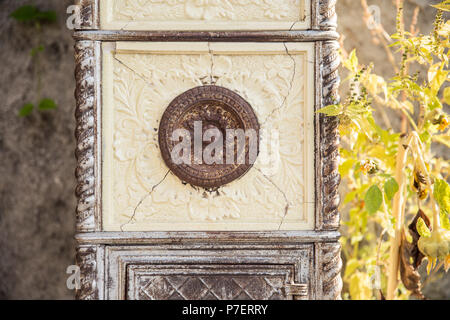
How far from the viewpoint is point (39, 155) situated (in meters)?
1.89

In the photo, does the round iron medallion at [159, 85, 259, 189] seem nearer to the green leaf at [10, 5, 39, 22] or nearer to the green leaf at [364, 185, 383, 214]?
the green leaf at [364, 185, 383, 214]

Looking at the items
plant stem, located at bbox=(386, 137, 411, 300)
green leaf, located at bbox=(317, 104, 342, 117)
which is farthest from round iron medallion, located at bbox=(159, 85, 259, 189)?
plant stem, located at bbox=(386, 137, 411, 300)

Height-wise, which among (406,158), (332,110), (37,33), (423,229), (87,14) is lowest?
(423,229)

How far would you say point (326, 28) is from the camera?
1.31 meters

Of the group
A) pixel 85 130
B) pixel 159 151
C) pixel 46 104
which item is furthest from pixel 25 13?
pixel 159 151

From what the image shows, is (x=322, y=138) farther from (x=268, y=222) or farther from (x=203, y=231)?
(x=203, y=231)

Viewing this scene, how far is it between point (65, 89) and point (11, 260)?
0.81 meters

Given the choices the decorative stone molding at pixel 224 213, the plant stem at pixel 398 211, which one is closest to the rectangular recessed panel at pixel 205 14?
the decorative stone molding at pixel 224 213

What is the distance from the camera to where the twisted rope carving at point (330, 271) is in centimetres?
132

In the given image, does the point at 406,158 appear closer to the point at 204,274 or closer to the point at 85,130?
the point at 204,274

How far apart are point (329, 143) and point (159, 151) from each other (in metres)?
0.54

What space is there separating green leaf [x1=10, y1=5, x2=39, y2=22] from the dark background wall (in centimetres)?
6

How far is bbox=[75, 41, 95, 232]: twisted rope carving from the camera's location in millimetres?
1308

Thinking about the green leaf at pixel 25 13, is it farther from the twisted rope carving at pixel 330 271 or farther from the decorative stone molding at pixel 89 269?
the twisted rope carving at pixel 330 271
